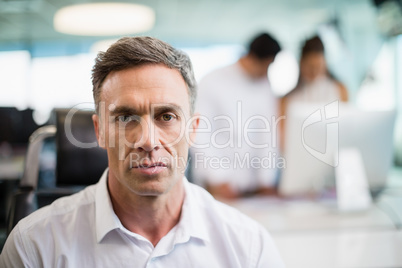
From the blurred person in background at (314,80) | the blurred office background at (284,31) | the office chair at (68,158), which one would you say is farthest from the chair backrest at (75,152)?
the blurred office background at (284,31)

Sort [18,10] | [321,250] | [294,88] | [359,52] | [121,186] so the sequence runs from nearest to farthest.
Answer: [121,186], [321,250], [294,88], [18,10], [359,52]

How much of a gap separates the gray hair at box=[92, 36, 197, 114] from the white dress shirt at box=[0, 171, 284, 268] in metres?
0.28

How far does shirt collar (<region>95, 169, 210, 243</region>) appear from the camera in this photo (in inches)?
30.9

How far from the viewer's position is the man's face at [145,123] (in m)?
0.70

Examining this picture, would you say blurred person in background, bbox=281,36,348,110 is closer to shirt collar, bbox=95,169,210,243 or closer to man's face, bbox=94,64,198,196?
shirt collar, bbox=95,169,210,243

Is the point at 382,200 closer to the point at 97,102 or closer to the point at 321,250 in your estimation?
the point at 321,250

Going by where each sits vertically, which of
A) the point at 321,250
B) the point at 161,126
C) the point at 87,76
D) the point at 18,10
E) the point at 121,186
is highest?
the point at 18,10

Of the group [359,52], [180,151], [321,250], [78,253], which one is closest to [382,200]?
[321,250]

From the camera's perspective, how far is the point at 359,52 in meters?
5.61

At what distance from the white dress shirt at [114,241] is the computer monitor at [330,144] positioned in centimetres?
63

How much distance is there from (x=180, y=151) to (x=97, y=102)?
0.66ft

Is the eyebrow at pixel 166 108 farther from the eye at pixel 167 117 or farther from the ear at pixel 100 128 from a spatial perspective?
the ear at pixel 100 128

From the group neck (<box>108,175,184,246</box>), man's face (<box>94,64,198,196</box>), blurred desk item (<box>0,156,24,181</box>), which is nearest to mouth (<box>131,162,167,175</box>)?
man's face (<box>94,64,198,196</box>)

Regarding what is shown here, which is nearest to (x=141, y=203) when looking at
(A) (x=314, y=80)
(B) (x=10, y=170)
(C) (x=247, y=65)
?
(C) (x=247, y=65)
